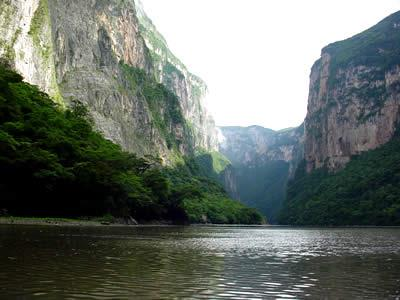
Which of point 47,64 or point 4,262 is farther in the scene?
point 47,64

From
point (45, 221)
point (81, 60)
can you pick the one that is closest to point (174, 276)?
point (45, 221)

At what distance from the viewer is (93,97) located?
13838cm

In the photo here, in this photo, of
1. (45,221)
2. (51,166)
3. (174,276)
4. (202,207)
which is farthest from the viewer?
(202,207)

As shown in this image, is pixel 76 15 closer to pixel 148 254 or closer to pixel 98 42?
pixel 98 42

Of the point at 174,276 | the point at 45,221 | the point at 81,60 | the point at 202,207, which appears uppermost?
the point at 81,60

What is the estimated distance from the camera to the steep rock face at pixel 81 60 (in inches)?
3836

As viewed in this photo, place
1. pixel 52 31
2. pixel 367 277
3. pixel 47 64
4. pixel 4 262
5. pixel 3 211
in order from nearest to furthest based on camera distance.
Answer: pixel 4 262 < pixel 367 277 < pixel 3 211 < pixel 47 64 < pixel 52 31

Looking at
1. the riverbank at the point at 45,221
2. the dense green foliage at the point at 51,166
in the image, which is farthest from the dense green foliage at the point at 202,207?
the riverbank at the point at 45,221

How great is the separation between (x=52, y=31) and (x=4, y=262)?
385 ft

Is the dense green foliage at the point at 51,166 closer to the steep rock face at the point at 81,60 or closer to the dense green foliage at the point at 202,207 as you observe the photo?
the steep rock face at the point at 81,60

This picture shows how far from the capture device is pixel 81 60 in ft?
465

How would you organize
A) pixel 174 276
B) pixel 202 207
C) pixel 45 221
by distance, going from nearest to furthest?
pixel 174 276 → pixel 45 221 → pixel 202 207

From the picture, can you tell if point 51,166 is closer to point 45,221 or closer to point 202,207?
point 45,221

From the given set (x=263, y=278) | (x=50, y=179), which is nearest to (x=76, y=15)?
(x=50, y=179)
